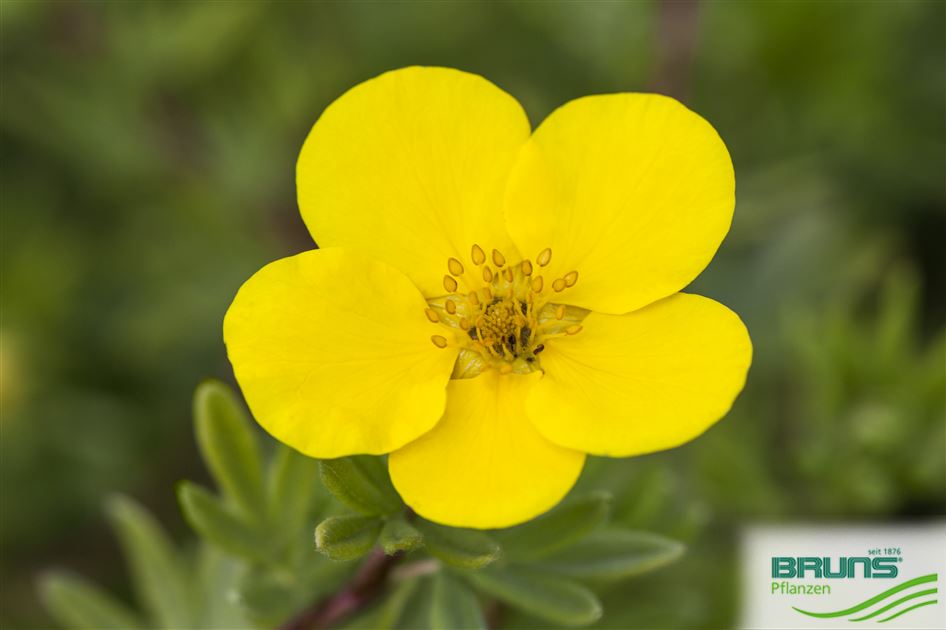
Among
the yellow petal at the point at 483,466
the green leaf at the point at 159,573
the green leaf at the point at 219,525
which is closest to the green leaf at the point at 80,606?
the green leaf at the point at 159,573

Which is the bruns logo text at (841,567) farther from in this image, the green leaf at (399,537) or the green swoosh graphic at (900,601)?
the green leaf at (399,537)

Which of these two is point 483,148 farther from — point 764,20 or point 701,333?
point 764,20

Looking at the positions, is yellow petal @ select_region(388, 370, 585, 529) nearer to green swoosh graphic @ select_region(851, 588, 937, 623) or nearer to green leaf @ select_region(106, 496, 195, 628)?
green swoosh graphic @ select_region(851, 588, 937, 623)

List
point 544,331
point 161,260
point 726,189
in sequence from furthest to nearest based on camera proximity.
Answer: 1. point 161,260
2. point 544,331
3. point 726,189

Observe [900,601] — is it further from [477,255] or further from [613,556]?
[477,255]

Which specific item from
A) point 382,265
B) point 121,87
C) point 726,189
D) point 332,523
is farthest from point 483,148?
point 121,87

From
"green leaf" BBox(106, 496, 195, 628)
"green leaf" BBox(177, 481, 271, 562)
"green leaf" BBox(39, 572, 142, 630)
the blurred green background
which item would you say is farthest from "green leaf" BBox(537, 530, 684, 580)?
the blurred green background
